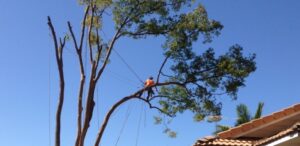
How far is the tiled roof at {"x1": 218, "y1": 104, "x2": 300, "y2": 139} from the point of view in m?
12.2

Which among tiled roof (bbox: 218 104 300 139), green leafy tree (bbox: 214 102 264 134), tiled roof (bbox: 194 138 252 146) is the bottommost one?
tiled roof (bbox: 194 138 252 146)

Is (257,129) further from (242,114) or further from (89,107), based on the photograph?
(242,114)

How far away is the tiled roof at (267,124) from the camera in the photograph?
39.9 feet

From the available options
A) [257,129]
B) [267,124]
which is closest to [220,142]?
[257,129]

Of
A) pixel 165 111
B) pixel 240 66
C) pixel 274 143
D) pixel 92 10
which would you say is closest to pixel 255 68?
pixel 240 66

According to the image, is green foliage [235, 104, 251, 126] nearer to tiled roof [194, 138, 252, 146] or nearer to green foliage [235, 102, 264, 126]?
green foliage [235, 102, 264, 126]

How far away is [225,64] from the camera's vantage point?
1952 cm

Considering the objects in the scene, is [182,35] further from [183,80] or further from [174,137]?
[174,137]

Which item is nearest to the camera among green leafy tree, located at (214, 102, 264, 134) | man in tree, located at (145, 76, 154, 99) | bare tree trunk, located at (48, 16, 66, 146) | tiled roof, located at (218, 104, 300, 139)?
tiled roof, located at (218, 104, 300, 139)

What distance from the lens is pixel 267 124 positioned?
41.0 ft

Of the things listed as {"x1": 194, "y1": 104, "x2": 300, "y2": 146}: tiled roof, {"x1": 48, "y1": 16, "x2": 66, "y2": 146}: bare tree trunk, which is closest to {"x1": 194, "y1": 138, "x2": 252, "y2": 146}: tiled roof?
{"x1": 194, "y1": 104, "x2": 300, "y2": 146}: tiled roof

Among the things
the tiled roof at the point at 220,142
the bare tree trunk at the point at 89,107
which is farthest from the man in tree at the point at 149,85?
the tiled roof at the point at 220,142

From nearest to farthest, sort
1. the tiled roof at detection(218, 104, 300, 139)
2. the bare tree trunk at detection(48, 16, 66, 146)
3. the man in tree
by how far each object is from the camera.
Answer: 1. the tiled roof at detection(218, 104, 300, 139)
2. the bare tree trunk at detection(48, 16, 66, 146)
3. the man in tree

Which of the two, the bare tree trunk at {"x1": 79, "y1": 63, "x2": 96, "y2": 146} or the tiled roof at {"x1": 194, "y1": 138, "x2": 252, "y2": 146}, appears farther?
the bare tree trunk at {"x1": 79, "y1": 63, "x2": 96, "y2": 146}
